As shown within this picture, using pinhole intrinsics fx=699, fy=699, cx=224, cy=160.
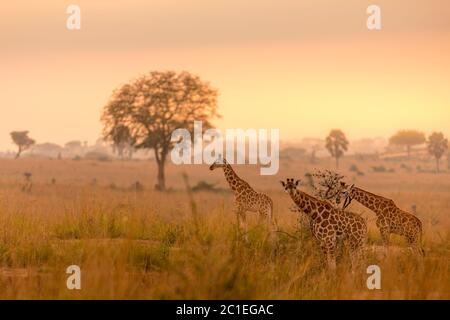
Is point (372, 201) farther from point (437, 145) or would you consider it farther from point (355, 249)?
point (437, 145)

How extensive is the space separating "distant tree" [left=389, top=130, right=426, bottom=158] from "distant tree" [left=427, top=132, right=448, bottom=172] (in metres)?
31.0

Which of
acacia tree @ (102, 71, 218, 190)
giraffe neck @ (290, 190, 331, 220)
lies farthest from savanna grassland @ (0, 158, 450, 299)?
acacia tree @ (102, 71, 218, 190)

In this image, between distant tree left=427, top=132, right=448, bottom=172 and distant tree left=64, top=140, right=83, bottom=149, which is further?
distant tree left=64, top=140, right=83, bottom=149

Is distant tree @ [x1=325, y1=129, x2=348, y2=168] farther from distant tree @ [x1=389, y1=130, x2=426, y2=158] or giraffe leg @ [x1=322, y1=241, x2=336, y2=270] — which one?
giraffe leg @ [x1=322, y1=241, x2=336, y2=270]

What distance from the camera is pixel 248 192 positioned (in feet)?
46.5

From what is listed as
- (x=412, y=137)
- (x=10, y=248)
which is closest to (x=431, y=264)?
(x=10, y=248)

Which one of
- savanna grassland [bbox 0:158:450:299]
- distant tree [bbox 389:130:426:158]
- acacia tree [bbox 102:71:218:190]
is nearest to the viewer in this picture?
savanna grassland [bbox 0:158:450:299]

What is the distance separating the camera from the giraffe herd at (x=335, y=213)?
11.1 metres

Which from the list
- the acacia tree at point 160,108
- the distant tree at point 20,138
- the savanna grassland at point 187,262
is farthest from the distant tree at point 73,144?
the savanna grassland at point 187,262

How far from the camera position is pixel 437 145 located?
8000 cm

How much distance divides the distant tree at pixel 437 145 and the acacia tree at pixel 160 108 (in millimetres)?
39708

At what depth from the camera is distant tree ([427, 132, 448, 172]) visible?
7988 centimetres

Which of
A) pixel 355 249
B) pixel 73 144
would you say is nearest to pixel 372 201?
pixel 355 249
